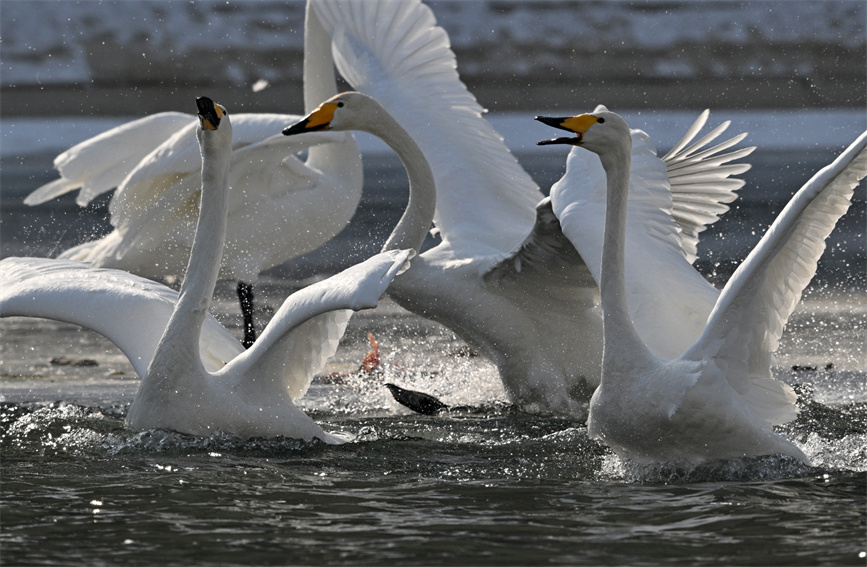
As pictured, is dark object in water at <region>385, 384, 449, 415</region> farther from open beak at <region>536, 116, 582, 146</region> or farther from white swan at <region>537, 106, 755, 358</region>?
open beak at <region>536, 116, 582, 146</region>

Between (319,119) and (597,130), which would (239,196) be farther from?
(597,130)

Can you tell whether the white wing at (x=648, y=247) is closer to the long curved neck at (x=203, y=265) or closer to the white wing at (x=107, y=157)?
the long curved neck at (x=203, y=265)

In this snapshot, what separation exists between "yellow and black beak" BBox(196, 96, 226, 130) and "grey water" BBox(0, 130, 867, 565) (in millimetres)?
1212

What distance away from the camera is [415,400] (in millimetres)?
6762

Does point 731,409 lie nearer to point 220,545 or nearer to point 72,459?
point 220,545

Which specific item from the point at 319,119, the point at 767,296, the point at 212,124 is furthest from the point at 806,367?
the point at 212,124

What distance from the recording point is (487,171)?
25.8ft

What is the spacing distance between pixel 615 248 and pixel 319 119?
1622mm

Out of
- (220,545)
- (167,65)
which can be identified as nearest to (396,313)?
(220,545)

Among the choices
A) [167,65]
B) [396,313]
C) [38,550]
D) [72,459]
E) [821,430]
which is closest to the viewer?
[38,550]

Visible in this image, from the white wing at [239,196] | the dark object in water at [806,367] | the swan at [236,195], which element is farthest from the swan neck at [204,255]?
the dark object in water at [806,367]

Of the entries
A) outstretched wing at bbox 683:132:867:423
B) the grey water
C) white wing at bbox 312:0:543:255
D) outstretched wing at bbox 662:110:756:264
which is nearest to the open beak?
outstretched wing at bbox 683:132:867:423

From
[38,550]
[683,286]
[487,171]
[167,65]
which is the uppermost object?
[167,65]

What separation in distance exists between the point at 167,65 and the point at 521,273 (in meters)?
29.1
